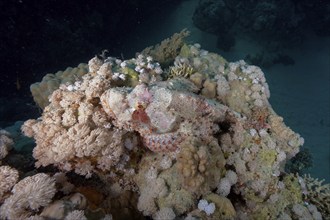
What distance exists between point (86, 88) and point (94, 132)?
0.79 metres

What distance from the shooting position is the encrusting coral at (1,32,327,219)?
139 inches

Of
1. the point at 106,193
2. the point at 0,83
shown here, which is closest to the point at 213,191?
the point at 106,193

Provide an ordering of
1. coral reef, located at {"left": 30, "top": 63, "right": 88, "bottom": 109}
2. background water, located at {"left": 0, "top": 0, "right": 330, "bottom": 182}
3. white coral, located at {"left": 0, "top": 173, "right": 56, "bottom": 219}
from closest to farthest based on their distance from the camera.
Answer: white coral, located at {"left": 0, "top": 173, "right": 56, "bottom": 219}, coral reef, located at {"left": 30, "top": 63, "right": 88, "bottom": 109}, background water, located at {"left": 0, "top": 0, "right": 330, "bottom": 182}

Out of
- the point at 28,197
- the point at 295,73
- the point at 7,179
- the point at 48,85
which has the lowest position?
the point at 295,73

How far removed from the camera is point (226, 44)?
54.3 ft

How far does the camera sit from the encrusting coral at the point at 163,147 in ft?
11.6

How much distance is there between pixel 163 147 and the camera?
A: 3797 mm

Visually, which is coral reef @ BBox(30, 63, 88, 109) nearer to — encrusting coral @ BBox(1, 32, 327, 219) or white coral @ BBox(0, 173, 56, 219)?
encrusting coral @ BBox(1, 32, 327, 219)

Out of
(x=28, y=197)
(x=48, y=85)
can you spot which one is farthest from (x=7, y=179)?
(x=48, y=85)

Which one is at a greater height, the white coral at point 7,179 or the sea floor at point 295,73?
the white coral at point 7,179

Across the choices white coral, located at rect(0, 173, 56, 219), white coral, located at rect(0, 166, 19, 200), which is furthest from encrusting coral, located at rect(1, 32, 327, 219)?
white coral, located at rect(0, 166, 19, 200)

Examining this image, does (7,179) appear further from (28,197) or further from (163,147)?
(163,147)

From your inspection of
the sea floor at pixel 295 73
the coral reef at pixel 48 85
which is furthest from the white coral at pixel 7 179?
the sea floor at pixel 295 73

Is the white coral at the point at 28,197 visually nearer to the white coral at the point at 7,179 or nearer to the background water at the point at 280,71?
the white coral at the point at 7,179
